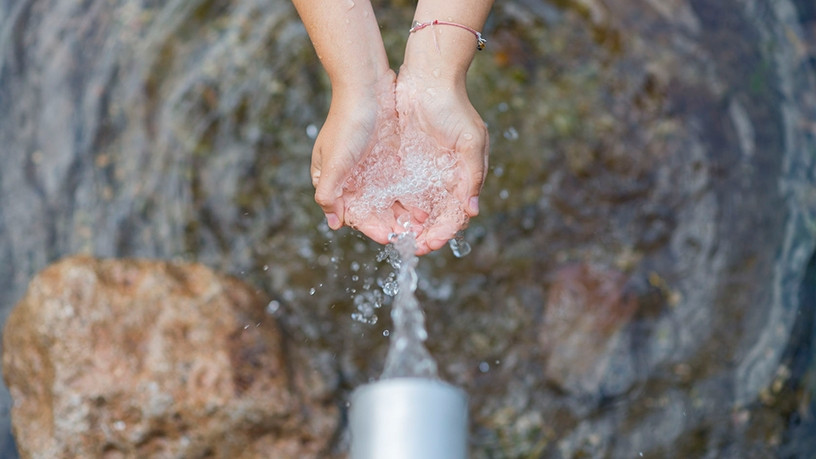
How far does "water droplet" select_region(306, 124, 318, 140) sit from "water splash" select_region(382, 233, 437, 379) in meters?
0.68

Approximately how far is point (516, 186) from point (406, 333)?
889 mm

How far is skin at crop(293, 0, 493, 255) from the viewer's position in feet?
6.75

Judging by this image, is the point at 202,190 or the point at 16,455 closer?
the point at 16,455

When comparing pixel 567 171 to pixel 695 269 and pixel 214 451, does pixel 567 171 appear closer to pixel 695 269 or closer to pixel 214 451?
pixel 695 269

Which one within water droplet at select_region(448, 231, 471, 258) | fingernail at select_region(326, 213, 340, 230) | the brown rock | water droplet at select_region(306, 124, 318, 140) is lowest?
the brown rock

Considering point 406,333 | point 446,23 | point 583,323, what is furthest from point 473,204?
point 583,323

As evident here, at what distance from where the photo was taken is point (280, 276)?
3.10m

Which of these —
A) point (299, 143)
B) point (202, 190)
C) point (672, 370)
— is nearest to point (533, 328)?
point (672, 370)

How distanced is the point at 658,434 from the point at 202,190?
2363 mm

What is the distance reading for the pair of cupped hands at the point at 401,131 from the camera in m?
2.05

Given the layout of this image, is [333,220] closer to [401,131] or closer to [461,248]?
[401,131]

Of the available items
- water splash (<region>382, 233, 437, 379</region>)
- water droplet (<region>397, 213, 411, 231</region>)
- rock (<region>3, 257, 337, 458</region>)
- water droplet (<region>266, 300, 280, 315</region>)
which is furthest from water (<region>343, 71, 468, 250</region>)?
water droplet (<region>266, 300, 280, 315</region>)

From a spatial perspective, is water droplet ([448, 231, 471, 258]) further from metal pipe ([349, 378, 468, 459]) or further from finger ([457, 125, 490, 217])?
metal pipe ([349, 378, 468, 459])

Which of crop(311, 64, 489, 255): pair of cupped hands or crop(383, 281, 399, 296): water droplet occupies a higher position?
crop(311, 64, 489, 255): pair of cupped hands
